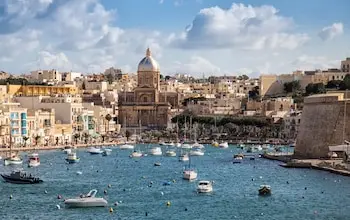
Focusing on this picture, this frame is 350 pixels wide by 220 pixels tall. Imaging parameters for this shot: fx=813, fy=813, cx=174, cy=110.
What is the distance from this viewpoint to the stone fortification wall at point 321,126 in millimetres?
43469

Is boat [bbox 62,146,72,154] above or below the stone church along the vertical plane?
below

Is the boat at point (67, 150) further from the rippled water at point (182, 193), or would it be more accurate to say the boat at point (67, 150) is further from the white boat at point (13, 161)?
the white boat at point (13, 161)

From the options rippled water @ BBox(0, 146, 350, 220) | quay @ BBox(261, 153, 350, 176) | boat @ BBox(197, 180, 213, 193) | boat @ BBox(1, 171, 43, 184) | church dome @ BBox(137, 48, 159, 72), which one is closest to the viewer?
rippled water @ BBox(0, 146, 350, 220)

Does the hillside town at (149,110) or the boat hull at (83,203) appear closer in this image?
the boat hull at (83,203)

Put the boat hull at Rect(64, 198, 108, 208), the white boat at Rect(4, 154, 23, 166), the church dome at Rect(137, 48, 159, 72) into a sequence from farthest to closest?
the church dome at Rect(137, 48, 159, 72) < the white boat at Rect(4, 154, 23, 166) < the boat hull at Rect(64, 198, 108, 208)

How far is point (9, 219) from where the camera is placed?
26.3 m

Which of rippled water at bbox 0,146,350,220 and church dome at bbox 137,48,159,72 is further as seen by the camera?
church dome at bbox 137,48,159,72

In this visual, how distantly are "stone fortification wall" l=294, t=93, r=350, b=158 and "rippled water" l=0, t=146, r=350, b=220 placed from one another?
7.80ft

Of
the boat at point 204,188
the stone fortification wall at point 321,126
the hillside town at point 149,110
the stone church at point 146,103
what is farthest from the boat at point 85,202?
the stone church at point 146,103

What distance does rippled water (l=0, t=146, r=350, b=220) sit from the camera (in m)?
27.6

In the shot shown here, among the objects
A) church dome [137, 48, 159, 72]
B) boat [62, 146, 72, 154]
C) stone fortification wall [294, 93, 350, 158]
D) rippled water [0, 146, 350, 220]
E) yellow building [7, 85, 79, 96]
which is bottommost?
rippled water [0, 146, 350, 220]

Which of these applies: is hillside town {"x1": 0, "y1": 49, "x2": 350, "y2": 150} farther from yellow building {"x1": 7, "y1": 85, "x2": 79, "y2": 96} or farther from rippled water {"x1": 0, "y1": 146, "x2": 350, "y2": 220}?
rippled water {"x1": 0, "y1": 146, "x2": 350, "y2": 220}

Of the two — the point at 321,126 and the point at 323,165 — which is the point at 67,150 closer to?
the point at 321,126

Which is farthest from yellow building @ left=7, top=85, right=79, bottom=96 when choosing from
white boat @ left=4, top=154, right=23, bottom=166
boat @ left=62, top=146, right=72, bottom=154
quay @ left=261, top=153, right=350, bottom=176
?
quay @ left=261, top=153, right=350, bottom=176
